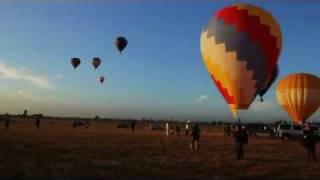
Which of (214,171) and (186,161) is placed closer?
(214,171)

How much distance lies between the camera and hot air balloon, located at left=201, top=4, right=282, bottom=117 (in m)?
35.0

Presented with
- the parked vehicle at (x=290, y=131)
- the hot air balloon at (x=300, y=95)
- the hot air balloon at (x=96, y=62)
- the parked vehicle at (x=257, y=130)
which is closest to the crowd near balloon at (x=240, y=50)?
the hot air balloon at (x=300, y=95)

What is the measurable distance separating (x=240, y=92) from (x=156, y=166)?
14333 mm

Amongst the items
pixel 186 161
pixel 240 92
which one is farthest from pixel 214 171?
pixel 240 92

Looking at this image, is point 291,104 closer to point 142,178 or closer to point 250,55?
point 250,55

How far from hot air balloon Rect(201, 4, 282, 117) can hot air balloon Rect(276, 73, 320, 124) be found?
15.4 meters

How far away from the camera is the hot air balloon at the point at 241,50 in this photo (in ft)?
115

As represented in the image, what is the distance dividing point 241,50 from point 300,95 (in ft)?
59.1

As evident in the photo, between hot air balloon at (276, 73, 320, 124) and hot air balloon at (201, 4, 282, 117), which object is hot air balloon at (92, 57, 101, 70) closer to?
hot air balloon at (276, 73, 320, 124)

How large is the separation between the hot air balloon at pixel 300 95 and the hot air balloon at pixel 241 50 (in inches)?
607

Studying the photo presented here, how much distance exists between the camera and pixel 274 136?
62.6 m

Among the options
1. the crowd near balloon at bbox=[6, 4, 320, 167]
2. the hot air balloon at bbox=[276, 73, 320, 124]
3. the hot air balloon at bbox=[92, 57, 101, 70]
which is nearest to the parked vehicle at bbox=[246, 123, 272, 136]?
the hot air balloon at bbox=[276, 73, 320, 124]

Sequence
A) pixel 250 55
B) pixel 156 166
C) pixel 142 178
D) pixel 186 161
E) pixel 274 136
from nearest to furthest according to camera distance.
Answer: pixel 142 178 → pixel 156 166 → pixel 186 161 → pixel 250 55 → pixel 274 136

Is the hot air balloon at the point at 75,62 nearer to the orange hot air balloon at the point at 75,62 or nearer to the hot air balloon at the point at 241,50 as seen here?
the orange hot air balloon at the point at 75,62
